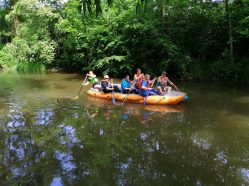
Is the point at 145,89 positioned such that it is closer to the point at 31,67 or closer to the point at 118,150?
the point at 118,150

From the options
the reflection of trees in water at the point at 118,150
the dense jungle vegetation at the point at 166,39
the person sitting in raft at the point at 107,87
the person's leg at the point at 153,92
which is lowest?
the reflection of trees in water at the point at 118,150

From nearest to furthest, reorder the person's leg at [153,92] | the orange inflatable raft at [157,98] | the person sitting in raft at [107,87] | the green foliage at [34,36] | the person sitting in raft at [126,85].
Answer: the orange inflatable raft at [157,98] < the person's leg at [153,92] < the person sitting in raft at [126,85] < the person sitting in raft at [107,87] < the green foliage at [34,36]

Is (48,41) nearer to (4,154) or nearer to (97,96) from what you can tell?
(97,96)

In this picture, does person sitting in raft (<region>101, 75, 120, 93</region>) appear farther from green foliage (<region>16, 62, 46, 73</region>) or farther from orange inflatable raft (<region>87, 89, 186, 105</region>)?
green foliage (<region>16, 62, 46, 73</region>)

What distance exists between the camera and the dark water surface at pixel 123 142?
20.4 feet


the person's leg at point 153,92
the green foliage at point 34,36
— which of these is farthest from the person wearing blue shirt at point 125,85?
the green foliage at point 34,36

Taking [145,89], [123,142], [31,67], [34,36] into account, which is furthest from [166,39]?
[31,67]

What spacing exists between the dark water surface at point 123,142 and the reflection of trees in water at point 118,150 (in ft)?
0.06

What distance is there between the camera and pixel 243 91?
14.7m

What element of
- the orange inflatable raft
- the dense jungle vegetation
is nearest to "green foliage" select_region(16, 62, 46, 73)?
the dense jungle vegetation

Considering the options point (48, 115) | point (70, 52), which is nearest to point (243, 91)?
point (48, 115)

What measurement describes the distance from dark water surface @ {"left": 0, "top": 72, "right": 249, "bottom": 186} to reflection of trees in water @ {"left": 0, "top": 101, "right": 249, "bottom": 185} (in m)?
0.02

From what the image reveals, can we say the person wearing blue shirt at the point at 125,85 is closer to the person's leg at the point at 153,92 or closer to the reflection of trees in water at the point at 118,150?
the person's leg at the point at 153,92

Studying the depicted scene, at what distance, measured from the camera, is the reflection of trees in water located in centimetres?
617
